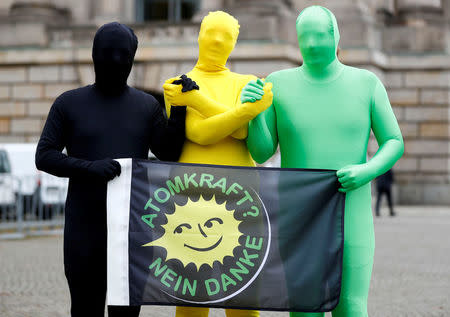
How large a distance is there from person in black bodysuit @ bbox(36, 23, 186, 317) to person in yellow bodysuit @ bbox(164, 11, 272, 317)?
257mm

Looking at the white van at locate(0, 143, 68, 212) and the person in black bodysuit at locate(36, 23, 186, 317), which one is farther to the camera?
the white van at locate(0, 143, 68, 212)

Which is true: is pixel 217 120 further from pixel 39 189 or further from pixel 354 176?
pixel 39 189

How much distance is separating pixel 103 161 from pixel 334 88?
125 cm

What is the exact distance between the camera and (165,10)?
2281cm

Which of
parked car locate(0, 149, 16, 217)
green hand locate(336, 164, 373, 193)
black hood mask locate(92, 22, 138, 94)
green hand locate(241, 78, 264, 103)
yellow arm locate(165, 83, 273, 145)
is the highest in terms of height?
black hood mask locate(92, 22, 138, 94)

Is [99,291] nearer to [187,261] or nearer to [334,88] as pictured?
[187,261]

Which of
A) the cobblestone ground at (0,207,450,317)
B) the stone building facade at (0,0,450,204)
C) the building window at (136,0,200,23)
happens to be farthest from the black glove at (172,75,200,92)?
the building window at (136,0,200,23)

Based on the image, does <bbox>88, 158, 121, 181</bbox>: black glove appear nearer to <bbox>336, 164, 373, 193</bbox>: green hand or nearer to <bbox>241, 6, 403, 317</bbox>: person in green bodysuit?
<bbox>241, 6, 403, 317</bbox>: person in green bodysuit

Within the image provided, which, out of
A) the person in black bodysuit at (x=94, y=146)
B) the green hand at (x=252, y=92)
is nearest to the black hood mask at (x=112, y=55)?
the person in black bodysuit at (x=94, y=146)

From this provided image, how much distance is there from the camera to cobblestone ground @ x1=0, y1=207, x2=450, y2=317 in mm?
6738

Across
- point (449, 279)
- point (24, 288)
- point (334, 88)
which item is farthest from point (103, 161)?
point (449, 279)

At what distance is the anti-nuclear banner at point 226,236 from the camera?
3957mm

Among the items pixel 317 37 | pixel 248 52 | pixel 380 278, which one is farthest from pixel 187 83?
pixel 248 52

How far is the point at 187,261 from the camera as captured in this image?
3994 millimetres
